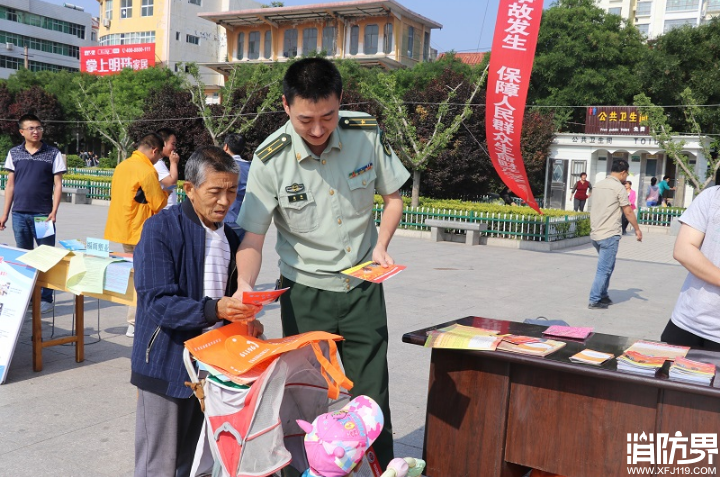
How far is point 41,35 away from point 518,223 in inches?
2266

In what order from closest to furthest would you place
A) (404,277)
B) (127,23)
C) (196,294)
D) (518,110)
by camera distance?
(196,294) → (518,110) → (404,277) → (127,23)

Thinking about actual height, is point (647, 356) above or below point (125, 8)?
below

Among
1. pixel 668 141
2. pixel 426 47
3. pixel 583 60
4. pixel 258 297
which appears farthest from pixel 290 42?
pixel 258 297

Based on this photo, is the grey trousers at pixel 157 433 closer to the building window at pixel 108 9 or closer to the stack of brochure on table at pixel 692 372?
the stack of brochure on table at pixel 692 372

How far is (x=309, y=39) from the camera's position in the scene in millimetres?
43375

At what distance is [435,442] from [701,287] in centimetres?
144

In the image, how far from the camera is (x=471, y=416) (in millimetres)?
2736

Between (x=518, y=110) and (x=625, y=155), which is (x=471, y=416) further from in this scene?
(x=625, y=155)

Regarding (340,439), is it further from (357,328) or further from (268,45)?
(268,45)

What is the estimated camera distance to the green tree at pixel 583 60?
3081 cm

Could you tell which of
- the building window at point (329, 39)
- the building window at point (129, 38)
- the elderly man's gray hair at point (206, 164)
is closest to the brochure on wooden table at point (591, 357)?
the elderly man's gray hair at point (206, 164)

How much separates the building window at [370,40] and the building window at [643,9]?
71.6 feet

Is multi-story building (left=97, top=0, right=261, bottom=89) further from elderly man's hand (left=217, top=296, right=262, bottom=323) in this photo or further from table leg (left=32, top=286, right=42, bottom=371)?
elderly man's hand (left=217, top=296, right=262, bottom=323)

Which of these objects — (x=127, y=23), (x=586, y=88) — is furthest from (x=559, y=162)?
(x=127, y=23)
